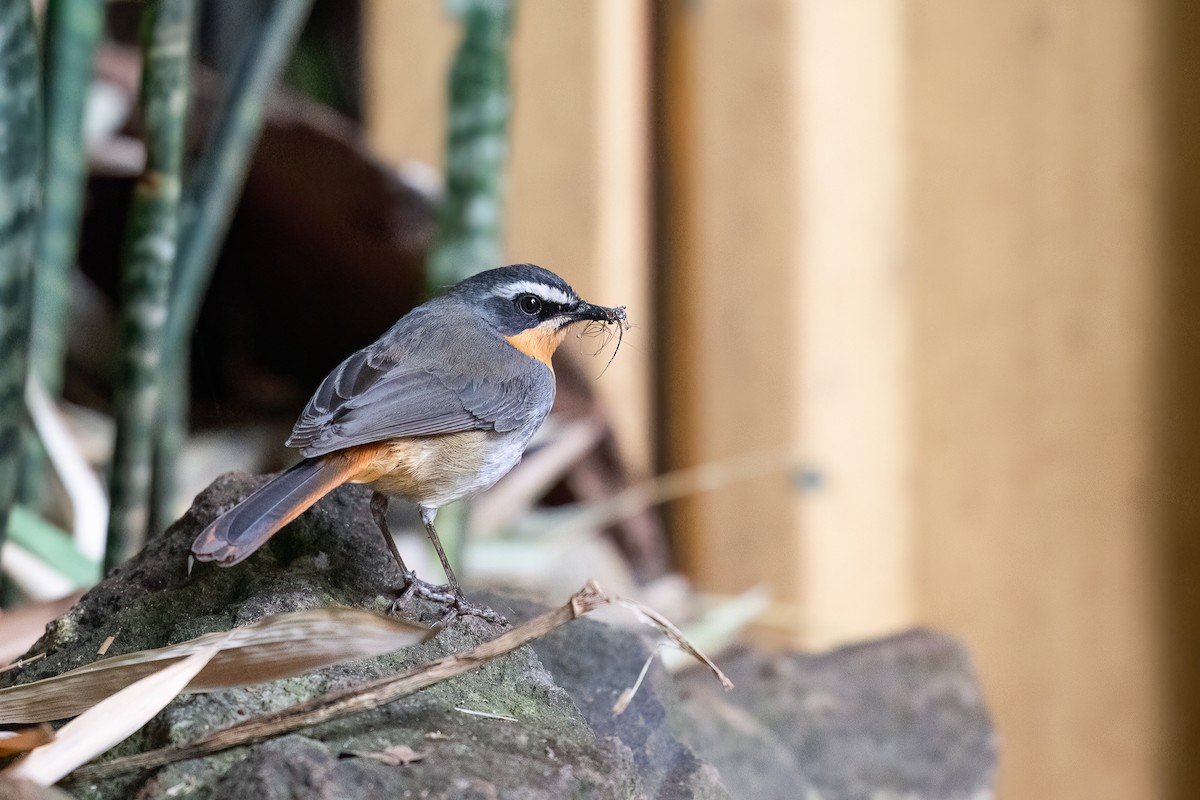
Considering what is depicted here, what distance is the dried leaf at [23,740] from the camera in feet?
4.21

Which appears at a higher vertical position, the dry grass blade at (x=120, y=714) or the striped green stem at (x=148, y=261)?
the striped green stem at (x=148, y=261)

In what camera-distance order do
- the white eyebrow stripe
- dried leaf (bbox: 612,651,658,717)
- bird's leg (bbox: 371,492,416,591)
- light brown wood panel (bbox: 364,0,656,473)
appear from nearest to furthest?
dried leaf (bbox: 612,651,658,717)
bird's leg (bbox: 371,492,416,591)
the white eyebrow stripe
light brown wood panel (bbox: 364,0,656,473)

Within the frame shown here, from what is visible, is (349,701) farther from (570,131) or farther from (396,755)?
(570,131)

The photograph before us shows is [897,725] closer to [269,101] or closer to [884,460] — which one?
[884,460]

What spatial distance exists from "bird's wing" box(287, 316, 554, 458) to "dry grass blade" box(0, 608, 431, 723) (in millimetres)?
322

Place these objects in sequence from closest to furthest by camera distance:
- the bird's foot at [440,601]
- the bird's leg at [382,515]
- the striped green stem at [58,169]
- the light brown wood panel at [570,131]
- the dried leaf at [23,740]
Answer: the dried leaf at [23,740], the bird's foot at [440,601], the bird's leg at [382,515], the striped green stem at [58,169], the light brown wood panel at [570,131]

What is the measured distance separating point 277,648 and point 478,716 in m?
0.23

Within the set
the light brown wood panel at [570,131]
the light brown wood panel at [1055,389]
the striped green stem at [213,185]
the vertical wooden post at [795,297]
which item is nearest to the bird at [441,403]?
the striped green stem at [213,185]

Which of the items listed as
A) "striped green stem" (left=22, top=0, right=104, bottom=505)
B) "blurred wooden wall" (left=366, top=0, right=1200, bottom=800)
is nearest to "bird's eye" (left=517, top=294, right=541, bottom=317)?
"striped green stem" (left=22, top=0, right=104, bottom=505)

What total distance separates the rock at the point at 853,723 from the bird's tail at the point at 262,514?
2.37 feet

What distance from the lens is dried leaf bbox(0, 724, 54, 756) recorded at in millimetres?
1283

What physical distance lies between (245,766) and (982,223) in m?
3.29

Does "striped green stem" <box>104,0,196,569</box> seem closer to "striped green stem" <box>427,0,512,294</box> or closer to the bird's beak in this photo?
"striped green stem" <box>427,0,512,294</box>

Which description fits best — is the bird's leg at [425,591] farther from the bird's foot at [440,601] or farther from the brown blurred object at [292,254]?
the brown blurred object at [292,254]
